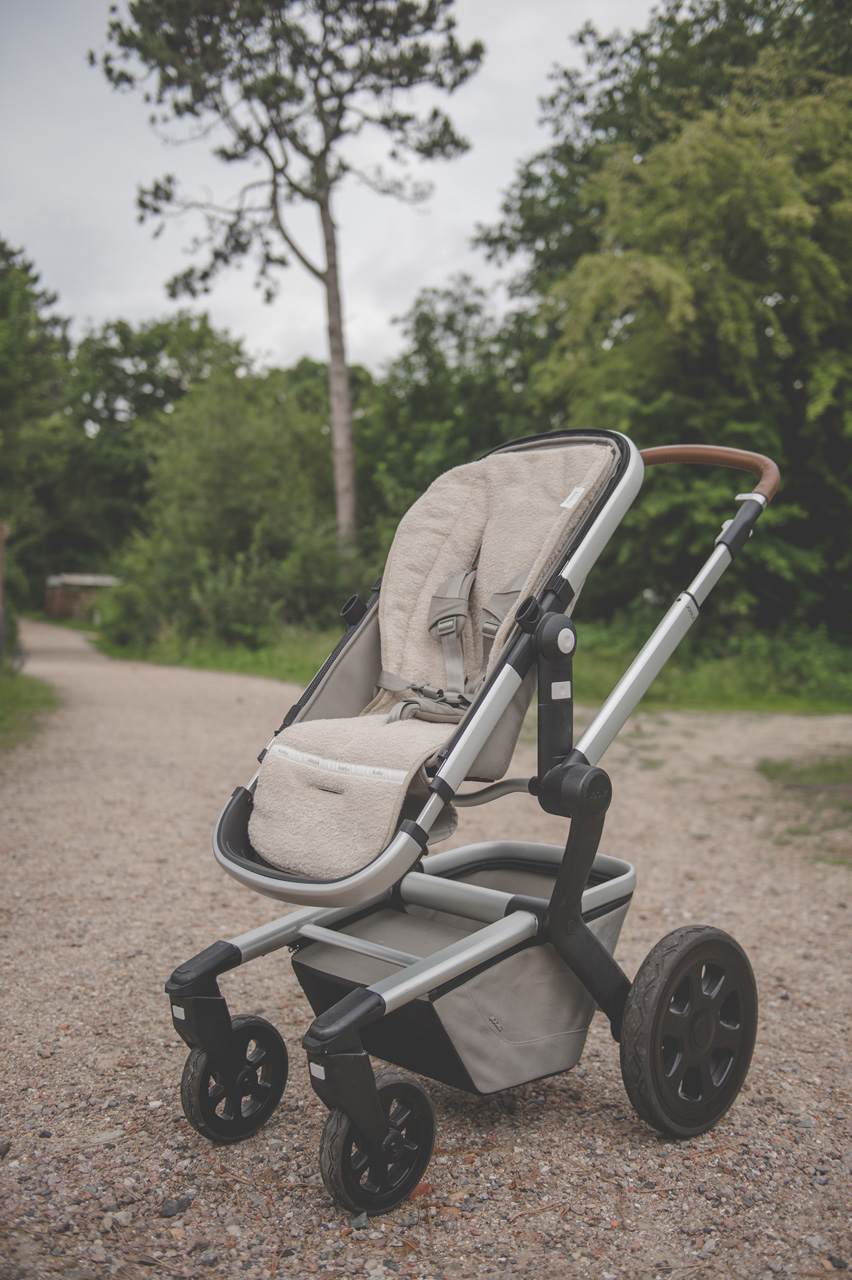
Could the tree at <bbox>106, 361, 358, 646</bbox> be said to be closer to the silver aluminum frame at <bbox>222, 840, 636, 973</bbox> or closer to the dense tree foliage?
the dense tree foliage

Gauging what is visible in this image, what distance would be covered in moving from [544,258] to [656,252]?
7.85m

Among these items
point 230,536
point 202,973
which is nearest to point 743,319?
point 230,536

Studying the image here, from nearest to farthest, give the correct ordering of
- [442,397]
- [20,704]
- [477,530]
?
[477,530]
[20,704]
[442,397]

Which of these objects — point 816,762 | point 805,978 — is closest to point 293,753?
point 805,978

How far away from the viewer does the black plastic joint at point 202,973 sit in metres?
2.56

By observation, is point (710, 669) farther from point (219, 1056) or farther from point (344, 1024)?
point (344, 1024)

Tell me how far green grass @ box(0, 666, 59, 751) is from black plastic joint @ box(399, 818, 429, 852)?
7.09 meters

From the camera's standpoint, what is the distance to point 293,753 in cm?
276

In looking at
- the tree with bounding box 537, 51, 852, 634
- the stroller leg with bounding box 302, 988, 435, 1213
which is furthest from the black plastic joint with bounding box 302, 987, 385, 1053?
the tree with bounding box 537, 51, 852, 634

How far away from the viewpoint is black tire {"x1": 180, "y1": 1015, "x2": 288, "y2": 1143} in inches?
102

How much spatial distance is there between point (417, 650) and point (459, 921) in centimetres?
88

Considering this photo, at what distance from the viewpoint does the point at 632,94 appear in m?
20.1

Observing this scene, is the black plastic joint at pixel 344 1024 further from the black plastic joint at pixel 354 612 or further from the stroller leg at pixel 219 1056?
the black plastic joint at pixel 354 612

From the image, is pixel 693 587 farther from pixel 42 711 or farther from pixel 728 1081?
pixel 42 711
